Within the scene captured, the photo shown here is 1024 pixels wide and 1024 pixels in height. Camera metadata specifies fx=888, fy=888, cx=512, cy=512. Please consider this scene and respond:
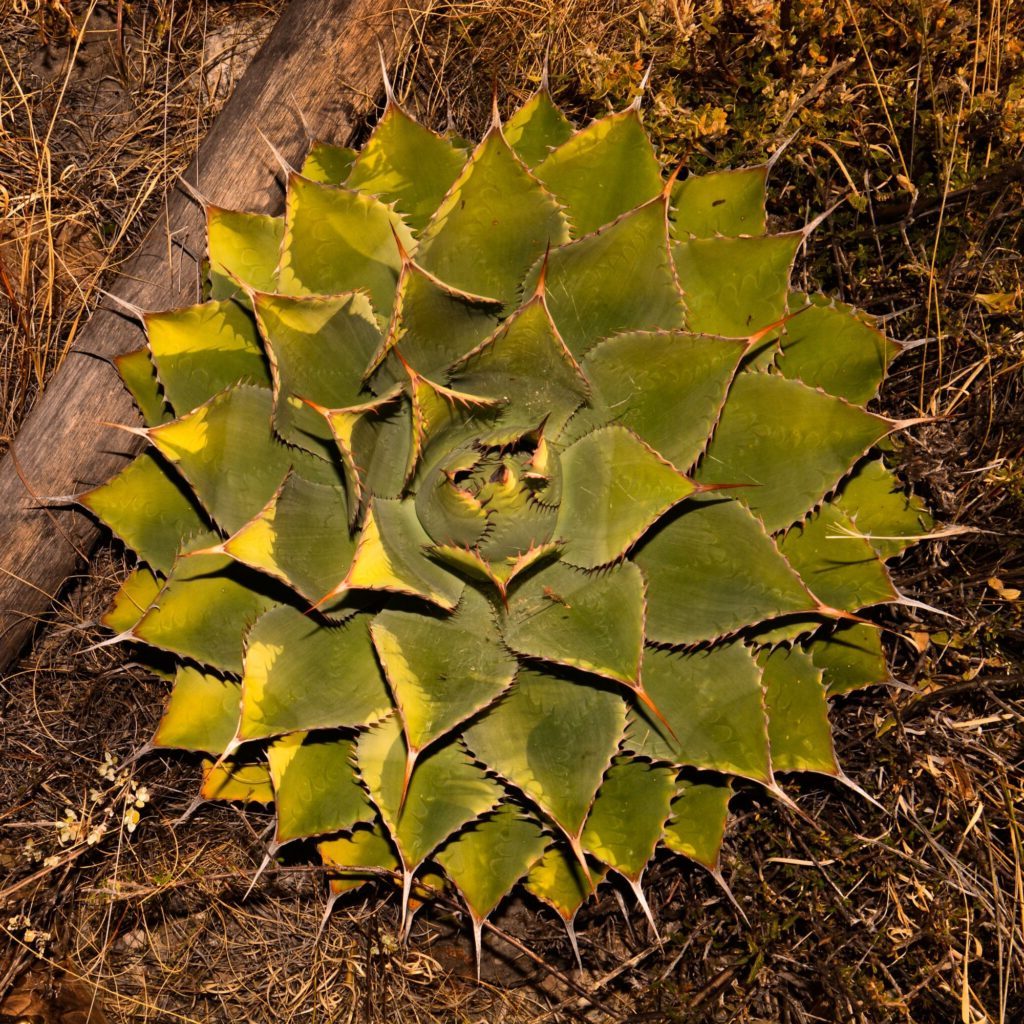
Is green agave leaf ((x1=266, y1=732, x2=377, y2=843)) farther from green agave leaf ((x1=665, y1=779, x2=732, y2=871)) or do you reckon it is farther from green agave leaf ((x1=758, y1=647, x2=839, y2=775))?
green agave leaf ((x1=758, y1=647, x2=839, y2=775))

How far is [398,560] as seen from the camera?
172 cm

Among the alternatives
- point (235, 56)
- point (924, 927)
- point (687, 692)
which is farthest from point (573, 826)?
point (235, 56)

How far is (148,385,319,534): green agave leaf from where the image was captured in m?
1.85

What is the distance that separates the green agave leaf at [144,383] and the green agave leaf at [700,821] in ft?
5.15

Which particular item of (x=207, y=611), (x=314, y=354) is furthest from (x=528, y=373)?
(x=207, y=611)

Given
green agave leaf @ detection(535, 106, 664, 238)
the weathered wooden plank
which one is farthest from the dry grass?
green agave leaf @ detection(535, 106, 664, 238)

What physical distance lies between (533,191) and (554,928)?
2.19 meters

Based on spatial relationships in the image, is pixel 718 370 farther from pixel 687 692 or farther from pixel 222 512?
pixel 222 512

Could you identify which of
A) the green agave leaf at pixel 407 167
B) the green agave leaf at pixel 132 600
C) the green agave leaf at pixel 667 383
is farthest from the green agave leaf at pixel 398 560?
the green agave leaf at pixel 132 600

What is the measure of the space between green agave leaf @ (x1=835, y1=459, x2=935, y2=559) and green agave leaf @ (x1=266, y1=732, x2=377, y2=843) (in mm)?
1349

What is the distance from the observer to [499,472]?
65.1 inches

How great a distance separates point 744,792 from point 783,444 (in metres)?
1.29

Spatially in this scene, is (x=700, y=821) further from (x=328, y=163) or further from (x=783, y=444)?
(x=328, y=163)

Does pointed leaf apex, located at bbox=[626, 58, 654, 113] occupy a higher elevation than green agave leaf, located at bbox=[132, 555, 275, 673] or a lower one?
higher
